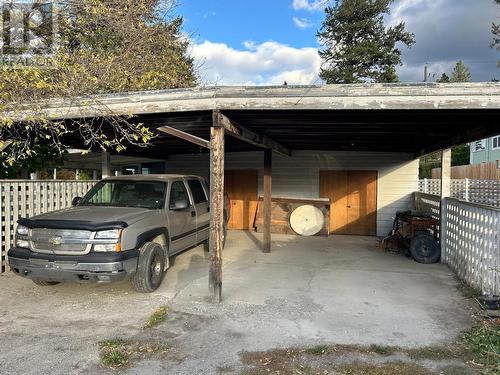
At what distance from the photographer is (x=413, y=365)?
3.52m

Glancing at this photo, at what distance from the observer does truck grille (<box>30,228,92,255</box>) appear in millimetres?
4969

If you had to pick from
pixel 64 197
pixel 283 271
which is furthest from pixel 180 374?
pixel 64 197

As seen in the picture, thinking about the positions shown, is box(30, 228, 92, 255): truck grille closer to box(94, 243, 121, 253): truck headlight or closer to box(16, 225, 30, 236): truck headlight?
box(94, 243, 121, 253): truck headlight

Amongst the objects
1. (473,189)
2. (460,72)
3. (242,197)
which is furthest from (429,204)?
(460,72)

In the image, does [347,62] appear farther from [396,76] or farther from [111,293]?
[111,293]

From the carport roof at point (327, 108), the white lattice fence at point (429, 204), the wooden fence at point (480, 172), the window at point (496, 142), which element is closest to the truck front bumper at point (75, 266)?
the carport roof at point (327, 108)

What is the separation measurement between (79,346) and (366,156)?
32.4ft

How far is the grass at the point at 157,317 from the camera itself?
176 inches

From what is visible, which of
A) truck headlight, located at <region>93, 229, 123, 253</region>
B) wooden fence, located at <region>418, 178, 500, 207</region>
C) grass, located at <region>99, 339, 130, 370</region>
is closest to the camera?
grass, located at <region>99, 339, 130, 370</region>

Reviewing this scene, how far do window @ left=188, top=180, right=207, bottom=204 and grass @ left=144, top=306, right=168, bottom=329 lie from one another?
2.97m

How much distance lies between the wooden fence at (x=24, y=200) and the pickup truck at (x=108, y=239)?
114cm

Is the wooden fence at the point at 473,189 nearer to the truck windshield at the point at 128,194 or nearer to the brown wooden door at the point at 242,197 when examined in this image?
the brown wooden door at the point at 242,197

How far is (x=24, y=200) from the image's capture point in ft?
23.3

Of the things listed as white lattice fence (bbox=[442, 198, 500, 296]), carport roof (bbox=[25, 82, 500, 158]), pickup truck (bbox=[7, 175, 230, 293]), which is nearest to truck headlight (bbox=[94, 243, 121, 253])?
pickup truck (bbox=[7, 175, 230, 293])
